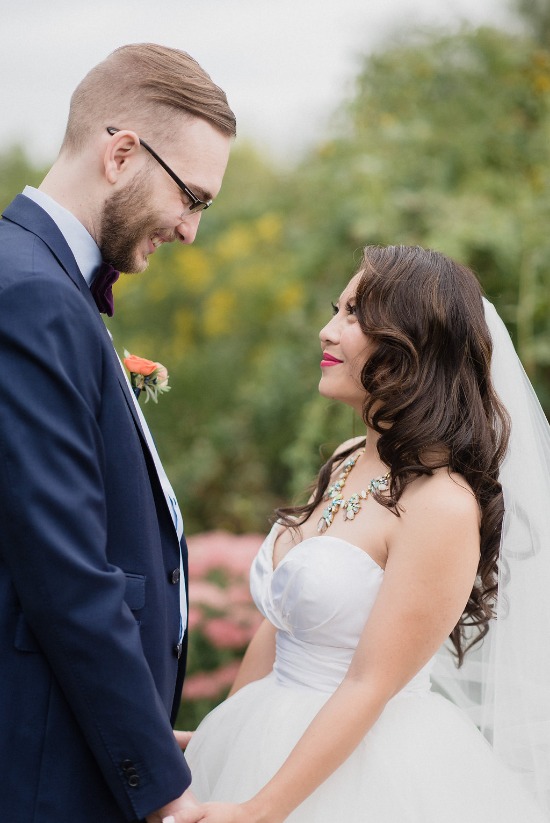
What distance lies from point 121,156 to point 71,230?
0.20 meters

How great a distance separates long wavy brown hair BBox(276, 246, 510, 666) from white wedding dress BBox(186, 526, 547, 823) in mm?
252

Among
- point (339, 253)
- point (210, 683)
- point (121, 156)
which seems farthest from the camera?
point (339, 253)

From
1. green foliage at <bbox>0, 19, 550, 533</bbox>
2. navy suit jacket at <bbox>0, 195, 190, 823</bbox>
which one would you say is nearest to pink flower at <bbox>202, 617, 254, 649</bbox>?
green foliage at <bbox>0, 19, 550, 533</bbox>

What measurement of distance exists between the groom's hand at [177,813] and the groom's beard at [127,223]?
117 centimetres

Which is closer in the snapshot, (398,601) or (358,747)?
(398,601)

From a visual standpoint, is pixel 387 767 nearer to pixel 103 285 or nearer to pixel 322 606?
pixel 322 606

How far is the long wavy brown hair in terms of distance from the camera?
2.24 m

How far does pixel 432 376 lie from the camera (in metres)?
2.29

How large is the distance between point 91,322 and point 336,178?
139 inches

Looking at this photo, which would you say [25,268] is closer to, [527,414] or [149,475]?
[149,475]

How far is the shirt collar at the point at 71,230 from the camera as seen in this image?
1.94 metres

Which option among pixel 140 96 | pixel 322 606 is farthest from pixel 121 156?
pixel 322 606

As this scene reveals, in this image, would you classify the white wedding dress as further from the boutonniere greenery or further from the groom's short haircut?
the groom's short haircut

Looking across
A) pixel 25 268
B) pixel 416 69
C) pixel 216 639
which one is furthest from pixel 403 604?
pixel 416 69
